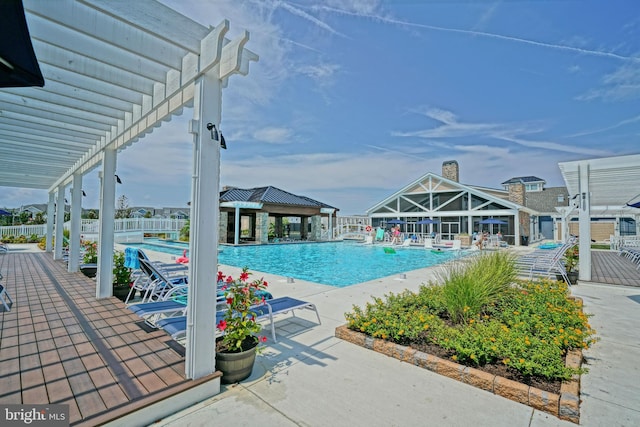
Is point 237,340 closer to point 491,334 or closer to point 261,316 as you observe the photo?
point 261,316

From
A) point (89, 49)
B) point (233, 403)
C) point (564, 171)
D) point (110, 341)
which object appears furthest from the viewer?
point (564, 171)

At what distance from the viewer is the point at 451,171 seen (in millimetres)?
26562

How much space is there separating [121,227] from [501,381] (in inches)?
1035

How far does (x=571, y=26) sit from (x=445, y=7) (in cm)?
477

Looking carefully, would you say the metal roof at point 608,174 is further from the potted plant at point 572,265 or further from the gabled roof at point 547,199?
the gabled roof at point 547,199

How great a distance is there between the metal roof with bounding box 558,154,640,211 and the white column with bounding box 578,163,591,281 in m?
0.05

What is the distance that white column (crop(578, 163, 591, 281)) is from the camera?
840cm

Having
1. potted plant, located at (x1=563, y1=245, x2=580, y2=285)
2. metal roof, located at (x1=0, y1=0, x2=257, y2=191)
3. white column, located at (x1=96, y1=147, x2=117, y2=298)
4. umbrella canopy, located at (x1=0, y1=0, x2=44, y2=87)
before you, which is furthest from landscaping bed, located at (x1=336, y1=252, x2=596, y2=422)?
white column, located at (x1=96, y1=147, x2=117, y2=298)

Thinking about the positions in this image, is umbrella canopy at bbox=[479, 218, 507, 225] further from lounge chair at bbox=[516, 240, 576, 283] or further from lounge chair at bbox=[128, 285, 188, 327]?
lounge chair at bbox=[128, 285, 188, 327]

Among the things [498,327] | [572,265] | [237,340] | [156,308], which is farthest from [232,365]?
[572,265]

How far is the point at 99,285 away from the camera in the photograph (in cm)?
544

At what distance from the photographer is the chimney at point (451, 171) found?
86.6 ft

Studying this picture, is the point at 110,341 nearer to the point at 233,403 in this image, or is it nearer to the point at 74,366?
the point at 74,366

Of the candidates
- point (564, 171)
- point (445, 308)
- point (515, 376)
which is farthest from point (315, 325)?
point (564, 171)
